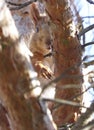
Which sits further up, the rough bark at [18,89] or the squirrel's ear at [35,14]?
the rough bark at [18,89]

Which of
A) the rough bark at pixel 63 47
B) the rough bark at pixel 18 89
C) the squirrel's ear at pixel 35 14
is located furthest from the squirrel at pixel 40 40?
the rough bark at pixel 18 89

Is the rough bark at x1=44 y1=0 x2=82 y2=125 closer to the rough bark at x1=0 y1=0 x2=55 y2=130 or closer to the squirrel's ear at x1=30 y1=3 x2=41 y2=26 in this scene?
the squirrel's ear at x1=30 y1=3 x2=41 y2=26

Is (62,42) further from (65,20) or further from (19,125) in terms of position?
(19,125)

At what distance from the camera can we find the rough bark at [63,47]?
238cm

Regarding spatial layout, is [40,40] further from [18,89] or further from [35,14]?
[18,89]

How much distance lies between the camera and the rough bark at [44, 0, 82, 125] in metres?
2.38

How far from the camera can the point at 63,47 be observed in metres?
2.45

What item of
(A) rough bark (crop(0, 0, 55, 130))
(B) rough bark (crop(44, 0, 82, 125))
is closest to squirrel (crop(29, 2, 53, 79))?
(B) rough bark (crop(44, 0, 82, 125))

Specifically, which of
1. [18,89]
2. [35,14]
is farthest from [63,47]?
[18,89]

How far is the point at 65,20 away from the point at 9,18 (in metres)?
1.18

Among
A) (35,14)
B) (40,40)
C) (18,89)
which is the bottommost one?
(40,40)

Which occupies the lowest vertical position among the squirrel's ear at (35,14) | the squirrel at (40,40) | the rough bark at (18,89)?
the squirrel at (40,40)

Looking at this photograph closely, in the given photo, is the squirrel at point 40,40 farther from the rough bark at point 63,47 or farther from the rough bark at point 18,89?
the rough bark at point 18,89

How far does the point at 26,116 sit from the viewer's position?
127 centimetres
